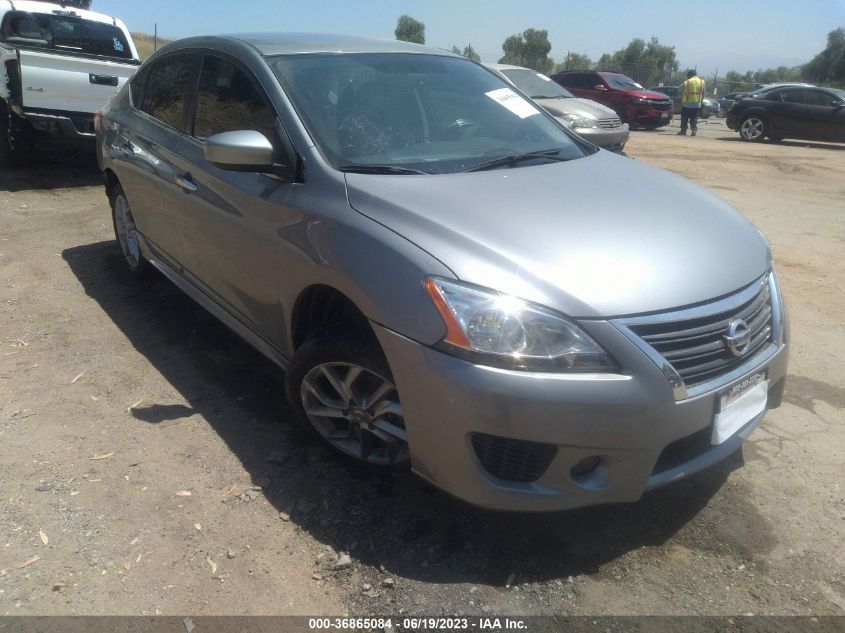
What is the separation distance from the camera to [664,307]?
2357 millimetres

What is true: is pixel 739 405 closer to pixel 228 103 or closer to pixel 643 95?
pixel 228 103

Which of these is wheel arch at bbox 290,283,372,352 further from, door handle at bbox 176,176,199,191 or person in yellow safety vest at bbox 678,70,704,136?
person in yellow safety vest at bbox 678,70,704,136

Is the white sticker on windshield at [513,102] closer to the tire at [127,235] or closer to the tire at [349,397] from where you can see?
the tire at [349,397]


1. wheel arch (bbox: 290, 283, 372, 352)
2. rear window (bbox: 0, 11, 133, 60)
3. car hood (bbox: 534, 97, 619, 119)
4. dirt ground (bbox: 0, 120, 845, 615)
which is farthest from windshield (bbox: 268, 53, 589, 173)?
car hood (bbox: 534, 97, 619, 119)

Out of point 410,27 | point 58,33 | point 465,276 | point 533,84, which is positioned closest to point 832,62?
point 410,27

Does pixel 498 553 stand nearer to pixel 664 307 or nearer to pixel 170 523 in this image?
pixel 664 307

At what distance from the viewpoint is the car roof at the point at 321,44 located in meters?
3.59

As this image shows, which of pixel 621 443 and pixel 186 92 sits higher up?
pixel 186 92

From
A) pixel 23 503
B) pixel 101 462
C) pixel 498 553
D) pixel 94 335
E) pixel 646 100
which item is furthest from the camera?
pixel 646 100

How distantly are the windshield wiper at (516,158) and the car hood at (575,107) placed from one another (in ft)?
26.6

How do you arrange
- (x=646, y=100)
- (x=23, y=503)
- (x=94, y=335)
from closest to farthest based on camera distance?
(x=23, y=503), (x=94, y=335), (x=646, y=100)

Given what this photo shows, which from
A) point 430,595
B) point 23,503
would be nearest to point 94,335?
point 23,503

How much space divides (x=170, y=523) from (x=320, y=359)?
84 centimetres

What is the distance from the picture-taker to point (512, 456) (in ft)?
7.84
